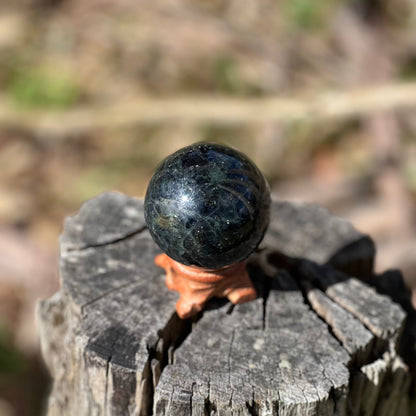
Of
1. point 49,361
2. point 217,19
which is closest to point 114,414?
point 49,361

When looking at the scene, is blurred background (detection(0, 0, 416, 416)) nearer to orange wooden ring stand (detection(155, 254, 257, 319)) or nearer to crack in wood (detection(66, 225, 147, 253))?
crack in wood (detection(66, 225, 147, 253))

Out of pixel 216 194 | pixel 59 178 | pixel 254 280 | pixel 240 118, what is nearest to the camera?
pixel 216 194

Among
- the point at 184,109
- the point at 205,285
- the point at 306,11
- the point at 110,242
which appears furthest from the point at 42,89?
the point at 205,285

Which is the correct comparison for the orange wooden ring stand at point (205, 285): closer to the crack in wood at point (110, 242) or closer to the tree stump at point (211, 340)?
the tree stump at point (211, 340)

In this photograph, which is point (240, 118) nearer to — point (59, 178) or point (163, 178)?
point (59, 178)

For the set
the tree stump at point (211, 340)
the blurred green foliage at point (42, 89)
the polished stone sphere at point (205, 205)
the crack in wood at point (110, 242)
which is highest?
the blurred green foliage at point (42, 89)

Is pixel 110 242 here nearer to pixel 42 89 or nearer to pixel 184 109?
pixel 184 109

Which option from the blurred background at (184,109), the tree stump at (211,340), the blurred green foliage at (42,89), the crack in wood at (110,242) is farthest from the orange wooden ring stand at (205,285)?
the blurred green foliage at (42,89)
